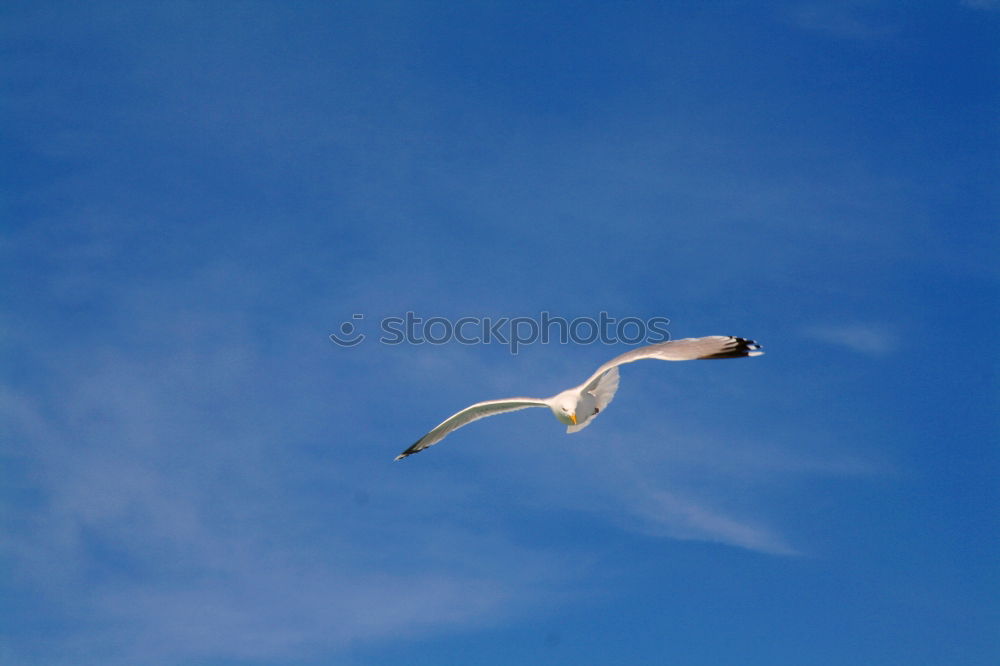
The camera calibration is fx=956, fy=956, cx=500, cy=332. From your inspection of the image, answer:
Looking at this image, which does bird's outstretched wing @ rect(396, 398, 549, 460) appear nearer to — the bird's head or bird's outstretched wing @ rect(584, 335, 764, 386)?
the bird's head

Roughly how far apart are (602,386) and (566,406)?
0.98 m

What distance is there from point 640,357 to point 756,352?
215 cm

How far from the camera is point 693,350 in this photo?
18.2 metres

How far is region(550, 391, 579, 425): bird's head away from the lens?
61.4 feet

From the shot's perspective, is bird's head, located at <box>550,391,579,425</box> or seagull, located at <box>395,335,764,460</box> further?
bird's head, located at <box>550,391,579,425</box>

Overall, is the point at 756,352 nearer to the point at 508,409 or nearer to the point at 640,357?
the point at 640,357

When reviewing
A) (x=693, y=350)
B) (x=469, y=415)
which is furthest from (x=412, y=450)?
(x=693, y=350)

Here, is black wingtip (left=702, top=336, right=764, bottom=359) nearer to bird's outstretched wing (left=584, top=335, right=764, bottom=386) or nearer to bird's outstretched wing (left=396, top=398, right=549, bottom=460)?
bird's outstretched wing (left=584, top=335, right=764, bottom=386)

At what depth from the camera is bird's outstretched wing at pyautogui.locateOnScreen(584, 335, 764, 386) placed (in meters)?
18.1

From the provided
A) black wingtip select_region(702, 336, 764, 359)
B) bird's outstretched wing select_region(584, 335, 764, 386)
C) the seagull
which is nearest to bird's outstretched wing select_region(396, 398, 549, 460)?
→ the seagull

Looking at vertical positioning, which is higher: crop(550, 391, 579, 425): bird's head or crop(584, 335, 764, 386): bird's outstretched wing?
crop(584, 335, 764, 386): bird's outstretched wing

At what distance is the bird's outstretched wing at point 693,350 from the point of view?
59.3 ft

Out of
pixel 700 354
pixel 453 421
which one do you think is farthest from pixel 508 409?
pixel 700 354

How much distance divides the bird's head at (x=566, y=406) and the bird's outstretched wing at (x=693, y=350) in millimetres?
765
